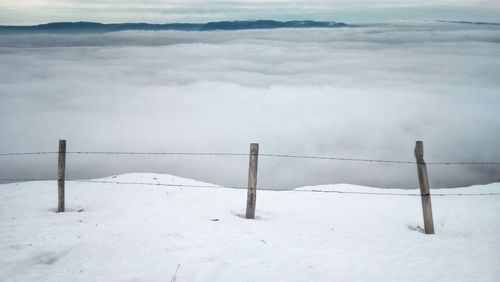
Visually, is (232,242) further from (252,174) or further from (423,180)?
(423,180)

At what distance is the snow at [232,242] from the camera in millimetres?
7914

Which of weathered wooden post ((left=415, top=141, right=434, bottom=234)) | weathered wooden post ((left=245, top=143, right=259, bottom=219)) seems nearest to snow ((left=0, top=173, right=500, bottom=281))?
weathered wooden post ((left=245, top=143, right=259, bottom=219))

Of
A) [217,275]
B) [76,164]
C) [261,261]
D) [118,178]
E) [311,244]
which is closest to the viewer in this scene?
[217,275]

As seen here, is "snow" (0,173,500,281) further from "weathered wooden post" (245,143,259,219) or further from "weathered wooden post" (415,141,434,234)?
"weathered wooden post" (415,141,434,234)

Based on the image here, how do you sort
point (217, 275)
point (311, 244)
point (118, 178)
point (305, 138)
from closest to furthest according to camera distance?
point (217, 275)
point (311, 244)
point (118, 178)
point (305, 138)

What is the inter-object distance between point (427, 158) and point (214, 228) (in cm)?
11167

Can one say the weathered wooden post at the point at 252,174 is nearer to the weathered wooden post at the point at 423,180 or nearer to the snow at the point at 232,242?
the snow at the point at 232,242

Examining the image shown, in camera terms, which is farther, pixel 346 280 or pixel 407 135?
pixel 407 135

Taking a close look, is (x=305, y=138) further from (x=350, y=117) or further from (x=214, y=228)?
(x=214, y=228)

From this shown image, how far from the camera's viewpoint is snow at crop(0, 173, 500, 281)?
26.0 ft

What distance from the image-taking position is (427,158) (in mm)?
109938

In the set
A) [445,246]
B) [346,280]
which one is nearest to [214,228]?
[346,280]

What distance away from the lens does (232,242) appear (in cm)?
934

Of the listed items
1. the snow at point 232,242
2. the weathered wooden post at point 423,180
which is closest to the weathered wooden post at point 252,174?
the snow at point 232,242
